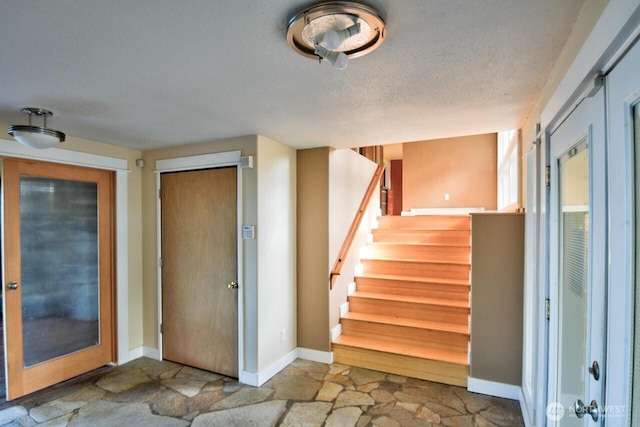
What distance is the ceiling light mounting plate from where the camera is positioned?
119cm

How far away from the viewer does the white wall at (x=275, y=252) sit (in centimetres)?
312

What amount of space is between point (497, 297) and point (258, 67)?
257 cm

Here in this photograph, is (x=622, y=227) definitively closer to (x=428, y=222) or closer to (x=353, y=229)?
(x=353, y=229)

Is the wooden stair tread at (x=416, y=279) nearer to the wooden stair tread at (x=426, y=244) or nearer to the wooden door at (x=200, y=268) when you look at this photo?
the wooden stair tread at (x=426, y=244)

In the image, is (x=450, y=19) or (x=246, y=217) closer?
(x=450, y=19)

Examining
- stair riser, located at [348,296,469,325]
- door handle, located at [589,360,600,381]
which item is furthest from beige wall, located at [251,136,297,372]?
door handle, located at [589,360,600,381]

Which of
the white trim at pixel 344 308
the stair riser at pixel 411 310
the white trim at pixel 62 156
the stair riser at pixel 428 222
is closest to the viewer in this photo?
the white trim at pixel 62 156

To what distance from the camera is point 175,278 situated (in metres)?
3.55

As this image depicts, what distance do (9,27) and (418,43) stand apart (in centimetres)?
164

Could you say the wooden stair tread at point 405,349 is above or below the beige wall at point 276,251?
below

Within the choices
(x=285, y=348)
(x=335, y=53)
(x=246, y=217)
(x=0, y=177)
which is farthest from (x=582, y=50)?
(x=0, y=177)

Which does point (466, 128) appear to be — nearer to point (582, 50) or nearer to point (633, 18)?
point (582, 50)

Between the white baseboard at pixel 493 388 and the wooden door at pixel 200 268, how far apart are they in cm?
213

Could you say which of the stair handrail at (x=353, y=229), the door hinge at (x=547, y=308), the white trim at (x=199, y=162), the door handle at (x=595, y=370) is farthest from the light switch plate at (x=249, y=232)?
the door handle at (x=595, y=370)
